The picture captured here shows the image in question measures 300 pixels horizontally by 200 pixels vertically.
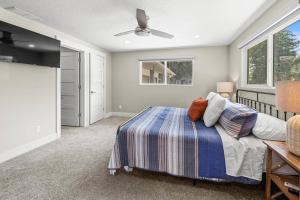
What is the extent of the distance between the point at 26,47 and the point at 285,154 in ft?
12.0

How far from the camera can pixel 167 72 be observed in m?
5.66

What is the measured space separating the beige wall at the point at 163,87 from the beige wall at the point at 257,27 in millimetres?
464

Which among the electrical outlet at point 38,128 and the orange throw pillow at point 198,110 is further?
the electrical outlet at point 38,128

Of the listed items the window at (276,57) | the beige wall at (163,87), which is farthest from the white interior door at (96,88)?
the window at (276,57)

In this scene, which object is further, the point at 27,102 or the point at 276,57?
the point at 27,102

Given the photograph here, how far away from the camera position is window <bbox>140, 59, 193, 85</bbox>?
216 inches

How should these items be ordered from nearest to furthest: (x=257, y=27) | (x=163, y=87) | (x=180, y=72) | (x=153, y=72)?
(x=257, y=27) < (x=180, y=72) < (x=163, y=87) < (x=153, y=72)

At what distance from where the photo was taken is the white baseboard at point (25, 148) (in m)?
2.61

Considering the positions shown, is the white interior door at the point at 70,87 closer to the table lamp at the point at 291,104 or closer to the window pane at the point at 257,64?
the window pane at the point at 257,64

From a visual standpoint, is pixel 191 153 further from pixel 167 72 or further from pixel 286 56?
pixel 167 72

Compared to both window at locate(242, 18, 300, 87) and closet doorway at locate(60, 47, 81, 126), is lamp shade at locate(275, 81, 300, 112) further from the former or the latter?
closet doorway at locate(60, 47, 81, 126)

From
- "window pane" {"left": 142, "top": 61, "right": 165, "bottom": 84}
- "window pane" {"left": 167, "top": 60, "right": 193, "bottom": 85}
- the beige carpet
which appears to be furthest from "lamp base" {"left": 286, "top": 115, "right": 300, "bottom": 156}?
→ "window pane" {"left": 142, "top": 61, "right": 165, "bottom": 84}

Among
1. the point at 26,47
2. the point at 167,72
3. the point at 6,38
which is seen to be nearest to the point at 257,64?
the point at 167,72

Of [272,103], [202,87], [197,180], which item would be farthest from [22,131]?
[202,87]
